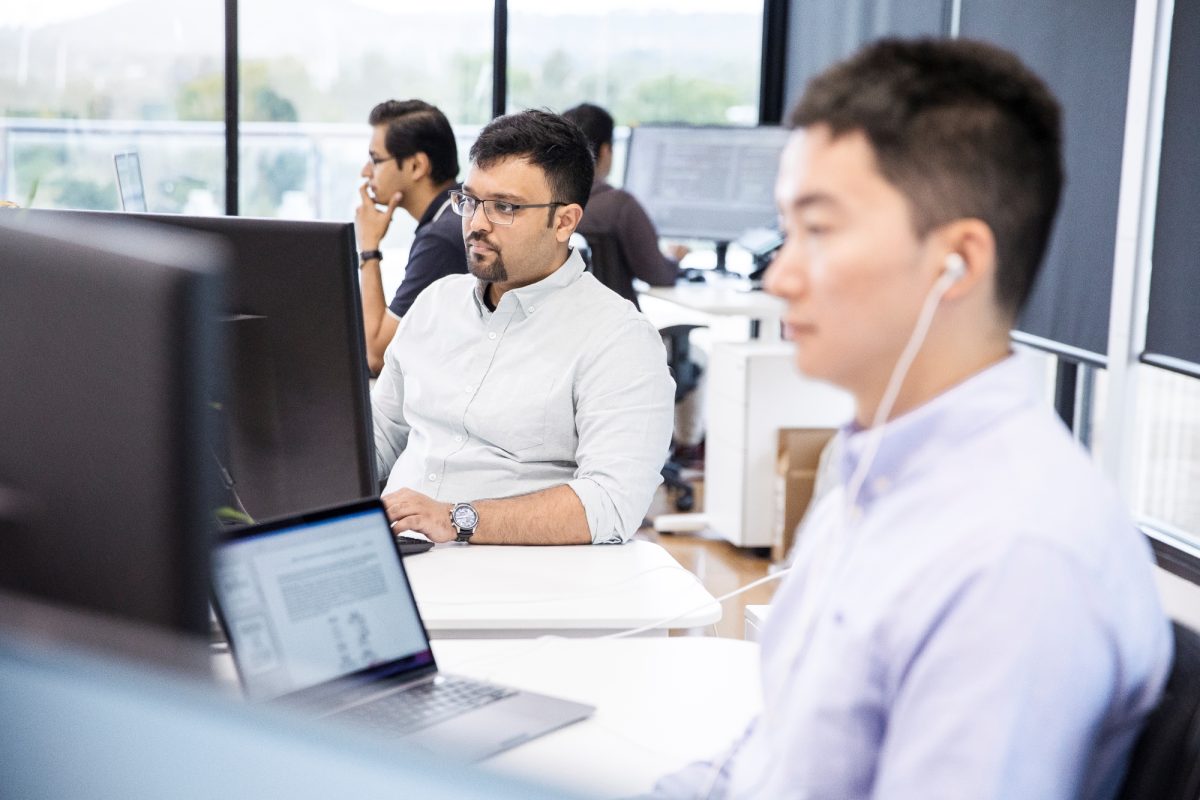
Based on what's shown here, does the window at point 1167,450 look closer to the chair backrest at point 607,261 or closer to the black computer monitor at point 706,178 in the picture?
the chair backrest at point 607,261

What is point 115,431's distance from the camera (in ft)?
2.15

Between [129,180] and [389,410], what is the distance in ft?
4.75

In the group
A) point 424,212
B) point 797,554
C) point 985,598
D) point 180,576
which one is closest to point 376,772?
point 180,576

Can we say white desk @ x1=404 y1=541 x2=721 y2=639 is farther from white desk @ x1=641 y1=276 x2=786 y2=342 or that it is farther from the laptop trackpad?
white desk @ x1=641 y1=276 x2=786 y2=342

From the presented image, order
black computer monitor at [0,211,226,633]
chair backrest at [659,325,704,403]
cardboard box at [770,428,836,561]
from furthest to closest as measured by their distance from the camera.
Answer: chair backrest at [659,325,704,403] → cardboard box at [770,428,836,561] → black computer monitor at [0,211,226,633]

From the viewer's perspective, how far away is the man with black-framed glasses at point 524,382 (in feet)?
6.47

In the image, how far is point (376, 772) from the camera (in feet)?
1.21

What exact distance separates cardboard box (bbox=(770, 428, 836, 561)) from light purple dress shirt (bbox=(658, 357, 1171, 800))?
3038mm

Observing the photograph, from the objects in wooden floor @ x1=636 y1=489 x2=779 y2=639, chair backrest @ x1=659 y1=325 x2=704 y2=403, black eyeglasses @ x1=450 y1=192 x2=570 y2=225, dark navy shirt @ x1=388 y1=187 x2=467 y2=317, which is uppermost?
black eyeglasses @ x1=450 y1=192 x2=570 y2=225

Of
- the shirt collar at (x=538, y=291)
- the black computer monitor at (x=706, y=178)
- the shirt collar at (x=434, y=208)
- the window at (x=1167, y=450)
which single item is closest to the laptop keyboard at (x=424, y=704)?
the shirt collar at (x=538, y=291)

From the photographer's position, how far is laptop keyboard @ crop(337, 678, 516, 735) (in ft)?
4.25

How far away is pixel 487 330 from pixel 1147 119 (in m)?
2.27

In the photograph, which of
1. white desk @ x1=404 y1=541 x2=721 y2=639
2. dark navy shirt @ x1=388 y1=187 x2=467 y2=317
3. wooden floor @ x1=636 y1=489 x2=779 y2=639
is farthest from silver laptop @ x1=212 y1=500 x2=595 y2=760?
wooden floor @ x1=636 y1=489 x2=779 y2=639

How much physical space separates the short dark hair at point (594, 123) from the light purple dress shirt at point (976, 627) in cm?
367
